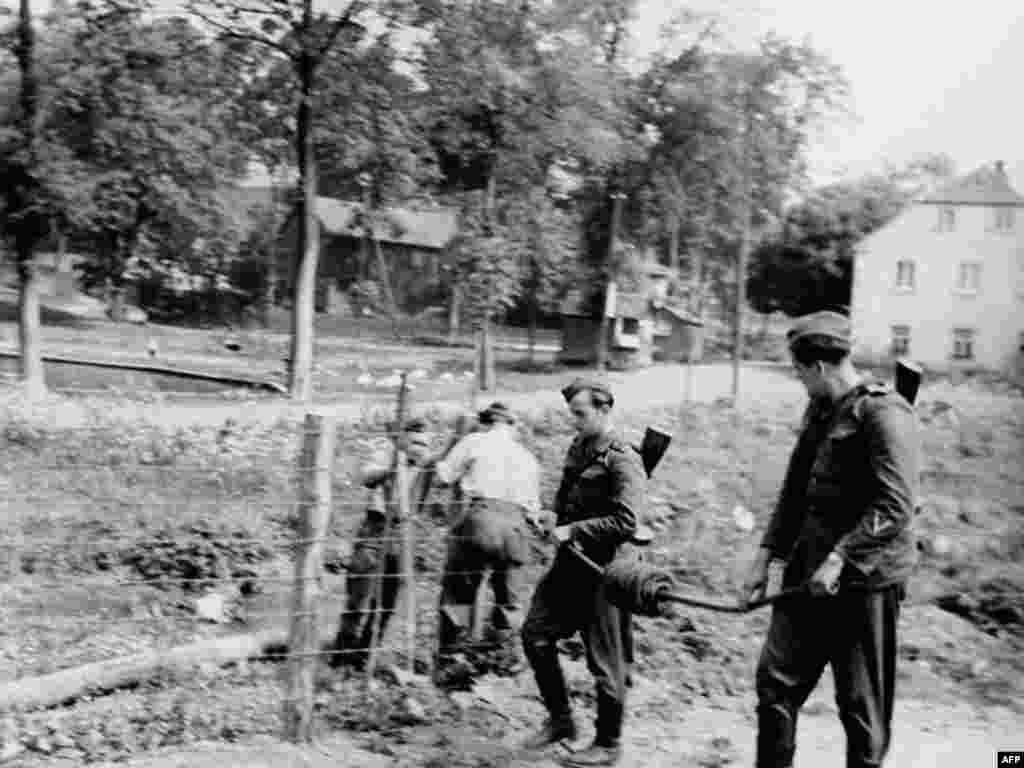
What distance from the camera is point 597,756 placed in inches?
205

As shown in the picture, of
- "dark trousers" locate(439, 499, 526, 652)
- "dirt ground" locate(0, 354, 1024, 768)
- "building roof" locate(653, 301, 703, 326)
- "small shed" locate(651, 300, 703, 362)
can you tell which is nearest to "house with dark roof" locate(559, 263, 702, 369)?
"building roof" locate(653, 301, 703, 326)

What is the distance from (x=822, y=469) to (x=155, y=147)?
Result: 29.5 m

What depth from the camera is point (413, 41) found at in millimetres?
25406

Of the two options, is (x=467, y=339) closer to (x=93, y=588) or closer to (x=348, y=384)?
(x=348, y=384)

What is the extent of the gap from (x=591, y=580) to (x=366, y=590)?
1883 mm

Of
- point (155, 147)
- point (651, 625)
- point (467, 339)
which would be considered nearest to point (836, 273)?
point (467, 339)

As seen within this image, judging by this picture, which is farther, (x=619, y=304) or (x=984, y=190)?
(x=619, y=304)

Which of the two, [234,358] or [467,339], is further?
[467,339]

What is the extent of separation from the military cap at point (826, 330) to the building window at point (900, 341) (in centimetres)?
3439

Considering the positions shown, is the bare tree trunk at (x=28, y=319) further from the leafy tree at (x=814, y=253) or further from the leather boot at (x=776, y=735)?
the leafy tree at (x=814, y=253)

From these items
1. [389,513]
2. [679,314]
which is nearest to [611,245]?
[679,314]

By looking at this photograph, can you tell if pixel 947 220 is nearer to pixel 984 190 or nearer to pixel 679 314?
pixel 984 190

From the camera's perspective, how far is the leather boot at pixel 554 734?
17.5ft

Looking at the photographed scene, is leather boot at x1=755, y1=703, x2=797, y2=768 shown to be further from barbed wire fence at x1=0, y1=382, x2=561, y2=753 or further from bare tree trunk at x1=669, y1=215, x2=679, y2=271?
bare tree trunk at x1=669, y1=215, x2=679, y2=271
